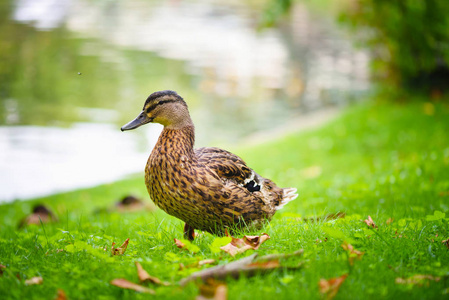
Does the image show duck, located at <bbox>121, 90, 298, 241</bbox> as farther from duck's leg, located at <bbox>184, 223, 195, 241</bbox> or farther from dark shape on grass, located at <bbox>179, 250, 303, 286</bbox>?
dark shape on grass, located at <bbox>179, 250, 303, 286</bbox>

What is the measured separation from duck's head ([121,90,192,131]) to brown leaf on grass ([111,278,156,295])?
1.78m

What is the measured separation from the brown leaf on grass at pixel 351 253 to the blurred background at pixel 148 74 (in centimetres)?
874

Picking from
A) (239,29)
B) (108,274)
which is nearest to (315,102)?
(239,29)

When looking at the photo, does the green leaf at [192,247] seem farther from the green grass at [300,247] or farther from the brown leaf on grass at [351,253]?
the brown leaf on grass at [351,253]

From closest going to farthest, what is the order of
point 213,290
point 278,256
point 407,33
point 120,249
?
point 213,290 < point 278,256 < point 120,249 < point 407,33

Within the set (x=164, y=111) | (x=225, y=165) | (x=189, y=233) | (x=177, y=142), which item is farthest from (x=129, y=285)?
(x=164, y=111)

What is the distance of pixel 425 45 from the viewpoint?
1609cm

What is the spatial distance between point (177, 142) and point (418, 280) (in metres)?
2.56

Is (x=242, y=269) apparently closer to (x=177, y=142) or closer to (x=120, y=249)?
(x=120, y=249)

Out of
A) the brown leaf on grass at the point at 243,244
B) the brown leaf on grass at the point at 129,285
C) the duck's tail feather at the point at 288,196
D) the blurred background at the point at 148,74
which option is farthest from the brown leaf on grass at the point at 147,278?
the blurred background at the point at 148,74

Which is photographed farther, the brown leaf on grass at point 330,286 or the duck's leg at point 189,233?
the duck's leg at point 189,233

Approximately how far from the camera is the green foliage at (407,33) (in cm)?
1537

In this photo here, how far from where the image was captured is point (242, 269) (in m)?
3.58

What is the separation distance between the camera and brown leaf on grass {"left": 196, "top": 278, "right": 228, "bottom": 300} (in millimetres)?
3102
